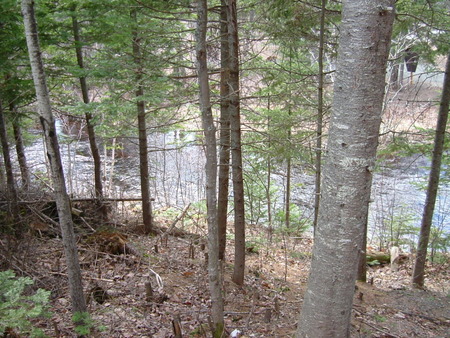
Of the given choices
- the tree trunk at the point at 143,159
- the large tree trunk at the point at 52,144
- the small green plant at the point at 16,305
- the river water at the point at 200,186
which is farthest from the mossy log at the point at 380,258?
the small green plant at the point at 16,305

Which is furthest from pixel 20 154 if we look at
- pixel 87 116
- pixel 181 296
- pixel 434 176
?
pixel 434 176

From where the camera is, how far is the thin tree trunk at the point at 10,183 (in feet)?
20.1

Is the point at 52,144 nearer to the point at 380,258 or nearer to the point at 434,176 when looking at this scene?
the point at 434,176

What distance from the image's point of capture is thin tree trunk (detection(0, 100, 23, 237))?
6137 millimetres

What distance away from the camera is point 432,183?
809 centimetres

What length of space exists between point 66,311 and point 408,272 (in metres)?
9.45

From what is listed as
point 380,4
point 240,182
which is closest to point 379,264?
point 240,182

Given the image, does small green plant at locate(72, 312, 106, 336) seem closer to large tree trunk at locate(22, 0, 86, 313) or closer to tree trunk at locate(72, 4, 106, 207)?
large tree trunk at locate(22, 0, 86, 313)

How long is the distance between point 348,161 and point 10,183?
19.5 feet

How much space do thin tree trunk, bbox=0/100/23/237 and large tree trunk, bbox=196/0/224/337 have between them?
373 cm

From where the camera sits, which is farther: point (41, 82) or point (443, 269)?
point (443, 269)

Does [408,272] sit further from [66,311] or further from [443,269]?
[66,311]

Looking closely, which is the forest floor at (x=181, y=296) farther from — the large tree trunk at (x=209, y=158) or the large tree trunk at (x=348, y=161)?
the large tree trunk at (x=348, y=161)

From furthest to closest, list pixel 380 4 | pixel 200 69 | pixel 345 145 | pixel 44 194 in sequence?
pixel 44 194, pixel 200 69, pixel 345 145, pixel 380 4
